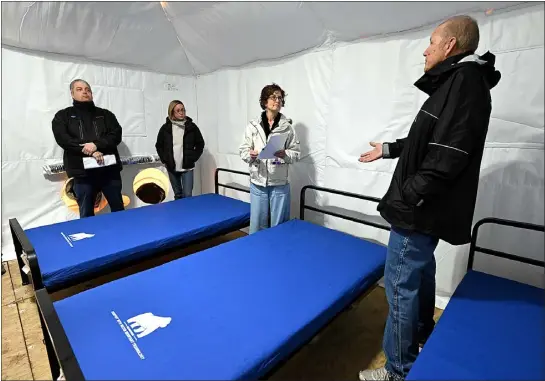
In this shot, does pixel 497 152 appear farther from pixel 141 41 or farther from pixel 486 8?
pixel 141 41

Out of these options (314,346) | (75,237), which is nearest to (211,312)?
(314,346)

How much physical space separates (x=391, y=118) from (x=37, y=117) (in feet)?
11.0

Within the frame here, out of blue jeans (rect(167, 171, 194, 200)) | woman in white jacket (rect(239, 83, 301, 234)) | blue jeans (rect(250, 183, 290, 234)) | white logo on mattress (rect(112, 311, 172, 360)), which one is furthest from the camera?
blue jeans (rect(167, 171, 194, 200))

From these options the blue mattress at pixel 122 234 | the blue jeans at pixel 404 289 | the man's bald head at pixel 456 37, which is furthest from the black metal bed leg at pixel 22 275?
the man's bald head at pixel 456 37

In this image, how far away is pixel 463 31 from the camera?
3.89ft

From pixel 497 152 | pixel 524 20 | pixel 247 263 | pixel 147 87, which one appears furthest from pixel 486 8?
pixel 147 87

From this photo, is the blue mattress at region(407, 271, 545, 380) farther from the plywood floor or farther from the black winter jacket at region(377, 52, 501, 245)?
the plywood floor

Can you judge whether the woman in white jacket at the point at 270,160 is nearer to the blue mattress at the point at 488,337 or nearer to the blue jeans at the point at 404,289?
the blue jeans at the point at 404,289

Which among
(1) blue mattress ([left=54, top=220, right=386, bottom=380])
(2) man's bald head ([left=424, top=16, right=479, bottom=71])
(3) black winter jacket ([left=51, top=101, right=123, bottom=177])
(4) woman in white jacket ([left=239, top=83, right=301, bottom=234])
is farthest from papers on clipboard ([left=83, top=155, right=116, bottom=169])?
(2) man's bald head ([left=424, top=16, right=479, bottom=71])

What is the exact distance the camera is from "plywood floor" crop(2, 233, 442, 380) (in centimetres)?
157

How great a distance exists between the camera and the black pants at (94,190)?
2.93 metres

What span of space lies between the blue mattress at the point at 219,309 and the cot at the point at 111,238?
14.7 inches

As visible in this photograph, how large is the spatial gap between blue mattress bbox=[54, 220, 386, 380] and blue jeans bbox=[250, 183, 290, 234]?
1.71ft

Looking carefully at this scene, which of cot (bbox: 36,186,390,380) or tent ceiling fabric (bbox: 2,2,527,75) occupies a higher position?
tent ceiling fabric (bbox: 2,2,527,75)
